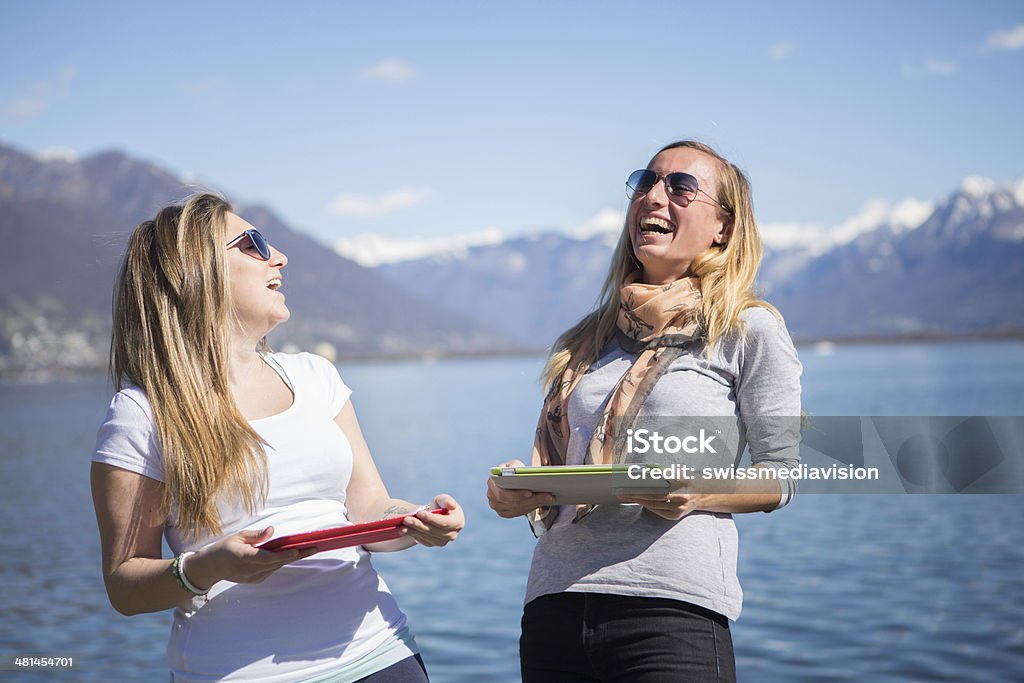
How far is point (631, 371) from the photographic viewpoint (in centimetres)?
292

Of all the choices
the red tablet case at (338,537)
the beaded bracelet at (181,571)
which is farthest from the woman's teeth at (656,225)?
the beaded bracelet at (181,571)

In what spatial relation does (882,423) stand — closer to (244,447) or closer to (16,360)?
(244,447)

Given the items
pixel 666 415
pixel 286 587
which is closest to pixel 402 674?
pixel 286 587

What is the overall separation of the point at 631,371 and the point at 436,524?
0.75 meters

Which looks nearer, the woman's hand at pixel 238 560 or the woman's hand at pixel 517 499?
the woman's hand at pixel 238 560

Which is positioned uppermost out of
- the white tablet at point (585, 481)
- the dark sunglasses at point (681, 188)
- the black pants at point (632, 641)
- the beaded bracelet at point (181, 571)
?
the dark sunglasses at point (681, 188)

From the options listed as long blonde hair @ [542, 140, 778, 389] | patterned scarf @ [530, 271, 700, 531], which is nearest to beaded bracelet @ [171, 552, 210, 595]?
patterned scarf @ [530, 271, 700, 531]

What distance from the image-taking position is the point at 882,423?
332 centimetres

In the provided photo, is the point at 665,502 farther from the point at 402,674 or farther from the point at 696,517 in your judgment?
the point at 402,674

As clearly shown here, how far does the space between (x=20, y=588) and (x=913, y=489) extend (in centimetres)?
1678

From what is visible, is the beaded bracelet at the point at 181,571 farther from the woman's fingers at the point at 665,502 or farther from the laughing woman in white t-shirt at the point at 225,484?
the woman's fingers at the point at 665,502

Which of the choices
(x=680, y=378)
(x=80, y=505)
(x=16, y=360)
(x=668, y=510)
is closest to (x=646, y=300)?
(x=680, y=378)

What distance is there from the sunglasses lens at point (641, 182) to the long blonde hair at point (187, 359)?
51.2 inches

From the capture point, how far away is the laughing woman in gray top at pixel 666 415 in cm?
269
